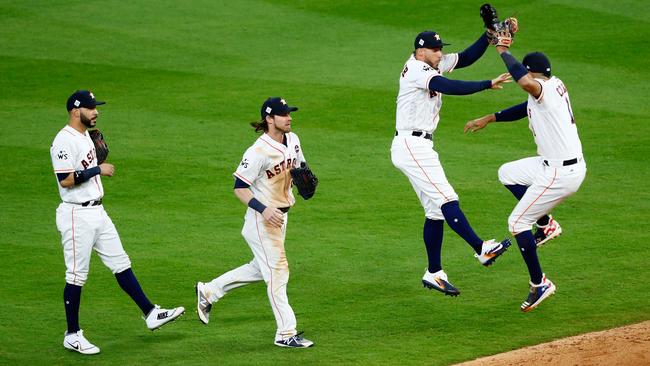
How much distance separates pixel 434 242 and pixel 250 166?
1.97 meters

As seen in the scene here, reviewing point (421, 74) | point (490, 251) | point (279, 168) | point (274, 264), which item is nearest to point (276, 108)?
point (279, 168)

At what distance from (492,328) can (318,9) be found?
11836 mm

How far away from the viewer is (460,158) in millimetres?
13109

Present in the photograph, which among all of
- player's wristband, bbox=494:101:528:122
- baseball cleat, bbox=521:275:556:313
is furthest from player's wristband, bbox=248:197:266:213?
player's wristband, bbox=494:101:528:122

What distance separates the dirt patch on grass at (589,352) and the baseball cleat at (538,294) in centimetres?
57

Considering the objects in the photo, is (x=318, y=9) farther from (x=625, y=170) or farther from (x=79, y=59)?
(x=625, y=170)

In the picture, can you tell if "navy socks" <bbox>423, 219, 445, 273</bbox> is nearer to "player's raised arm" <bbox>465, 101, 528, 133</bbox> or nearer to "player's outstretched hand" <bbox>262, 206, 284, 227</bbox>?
"player's raised arm" <bbox>465, 101, 528, 133</bbox>

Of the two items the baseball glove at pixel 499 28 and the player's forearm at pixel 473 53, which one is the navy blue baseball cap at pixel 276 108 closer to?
the baseball glove at pixel 499 28

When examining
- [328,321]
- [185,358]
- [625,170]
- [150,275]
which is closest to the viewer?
[185,358]

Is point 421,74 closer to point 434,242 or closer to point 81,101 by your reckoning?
point 434,242

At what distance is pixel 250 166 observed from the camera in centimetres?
812

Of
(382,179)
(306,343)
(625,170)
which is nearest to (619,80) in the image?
(625,170)

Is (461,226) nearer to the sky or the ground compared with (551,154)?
nearer to the ground

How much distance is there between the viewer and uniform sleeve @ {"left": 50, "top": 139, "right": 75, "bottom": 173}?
324 inches
